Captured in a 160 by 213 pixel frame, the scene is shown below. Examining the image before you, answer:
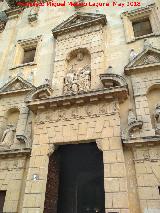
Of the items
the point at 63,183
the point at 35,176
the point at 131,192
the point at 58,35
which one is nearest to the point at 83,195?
the point at 63,183

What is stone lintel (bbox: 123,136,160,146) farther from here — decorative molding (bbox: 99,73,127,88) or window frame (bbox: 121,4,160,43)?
window frame (bbox: 121,4,160,43)

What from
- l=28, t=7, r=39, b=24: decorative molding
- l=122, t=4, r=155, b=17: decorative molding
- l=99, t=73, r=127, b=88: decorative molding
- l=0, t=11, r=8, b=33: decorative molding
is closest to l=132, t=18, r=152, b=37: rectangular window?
l=122, t=4, r=155, b=17: decorative molding

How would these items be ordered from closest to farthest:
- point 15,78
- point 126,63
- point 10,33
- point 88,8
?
point 126,63 → point 15,78 → point 88,8 → point 10,33

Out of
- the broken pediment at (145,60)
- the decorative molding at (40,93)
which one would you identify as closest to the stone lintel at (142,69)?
the broken pediment at (145,60)

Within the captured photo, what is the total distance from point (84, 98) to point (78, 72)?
1.80 meters

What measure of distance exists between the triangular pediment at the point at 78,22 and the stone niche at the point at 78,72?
1.28 metres

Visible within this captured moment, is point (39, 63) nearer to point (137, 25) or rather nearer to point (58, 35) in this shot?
point (58, 35)

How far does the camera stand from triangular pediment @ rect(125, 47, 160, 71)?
27.1 feet

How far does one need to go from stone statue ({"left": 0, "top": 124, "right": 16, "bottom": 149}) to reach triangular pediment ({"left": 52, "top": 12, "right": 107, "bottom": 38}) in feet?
15.5

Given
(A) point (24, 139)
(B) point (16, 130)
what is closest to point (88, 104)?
(A) point (24, 139)

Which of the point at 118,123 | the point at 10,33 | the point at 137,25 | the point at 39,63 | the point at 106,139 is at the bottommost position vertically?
the point at 106,139

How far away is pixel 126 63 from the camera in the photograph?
28.6ft

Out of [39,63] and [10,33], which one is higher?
[10,33]

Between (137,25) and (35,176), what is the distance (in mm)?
7392
